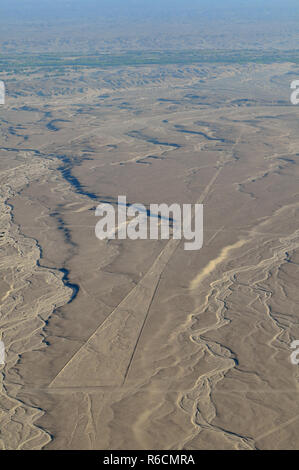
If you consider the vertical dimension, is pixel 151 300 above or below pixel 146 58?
below

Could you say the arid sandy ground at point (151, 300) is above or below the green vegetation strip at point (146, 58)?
below

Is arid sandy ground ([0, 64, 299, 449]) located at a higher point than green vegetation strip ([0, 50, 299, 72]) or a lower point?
lower

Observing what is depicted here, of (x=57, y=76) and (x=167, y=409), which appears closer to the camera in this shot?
(x=167, y=409)

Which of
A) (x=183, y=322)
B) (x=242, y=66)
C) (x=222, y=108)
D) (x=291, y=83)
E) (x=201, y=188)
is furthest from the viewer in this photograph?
(x=242, y=66)

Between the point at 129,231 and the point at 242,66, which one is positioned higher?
the point at 242,66

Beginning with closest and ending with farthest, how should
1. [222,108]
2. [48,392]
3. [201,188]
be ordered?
[48,392] → [201,188] → [222,108]

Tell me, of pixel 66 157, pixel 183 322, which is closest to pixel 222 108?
pixel 66 157

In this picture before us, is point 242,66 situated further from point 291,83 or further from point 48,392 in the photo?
point 48,392

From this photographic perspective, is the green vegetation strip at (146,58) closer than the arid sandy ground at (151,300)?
No
